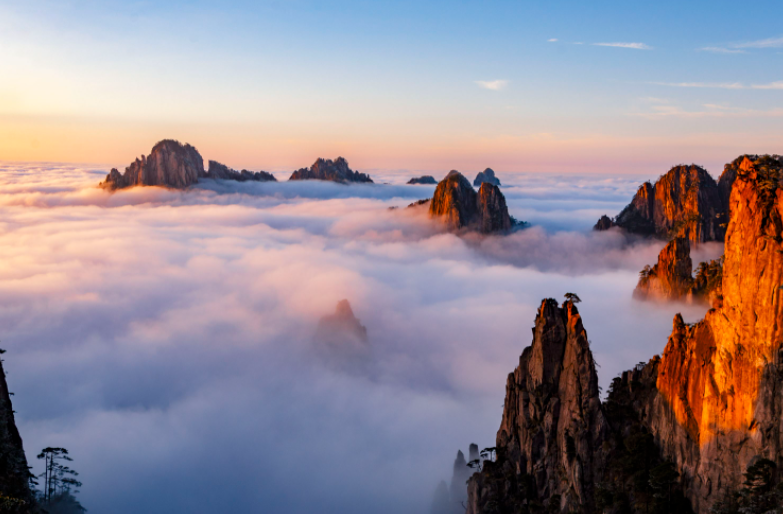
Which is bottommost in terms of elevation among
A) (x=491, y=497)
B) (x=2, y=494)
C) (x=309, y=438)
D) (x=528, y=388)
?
(x=309, y=438)

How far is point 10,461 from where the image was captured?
5881 centimetres

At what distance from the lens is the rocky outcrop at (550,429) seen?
2306 inches

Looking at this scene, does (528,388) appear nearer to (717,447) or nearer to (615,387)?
(615,387)

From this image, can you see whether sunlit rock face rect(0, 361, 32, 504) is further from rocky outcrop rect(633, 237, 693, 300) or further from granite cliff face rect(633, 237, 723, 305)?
rocky outcrop rect(633, 237, 693, 300)

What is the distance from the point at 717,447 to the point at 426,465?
337 feet

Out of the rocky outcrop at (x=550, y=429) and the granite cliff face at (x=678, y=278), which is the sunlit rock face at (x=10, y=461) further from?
the granite cliff face at (x=678, y=278)

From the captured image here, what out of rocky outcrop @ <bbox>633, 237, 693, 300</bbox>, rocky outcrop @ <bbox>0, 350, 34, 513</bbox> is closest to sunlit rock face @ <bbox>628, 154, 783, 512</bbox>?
rocky outcrop @ <bbox>0, 350, 34, 513</bbox>

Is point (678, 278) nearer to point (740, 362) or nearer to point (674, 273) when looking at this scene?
point (674, 273)

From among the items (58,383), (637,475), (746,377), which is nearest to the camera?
(746,377)

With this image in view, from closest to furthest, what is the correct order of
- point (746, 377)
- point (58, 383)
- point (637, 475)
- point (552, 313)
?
point (746, 377) < point (637, 475) < point (552, 313) < point (58, 383)

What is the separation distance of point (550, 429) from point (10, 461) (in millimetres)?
62924

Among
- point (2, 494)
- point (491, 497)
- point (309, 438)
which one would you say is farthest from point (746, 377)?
point (309, 438)

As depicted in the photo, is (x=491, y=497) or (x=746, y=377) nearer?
(x=746, y=377)

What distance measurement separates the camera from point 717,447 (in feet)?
150
